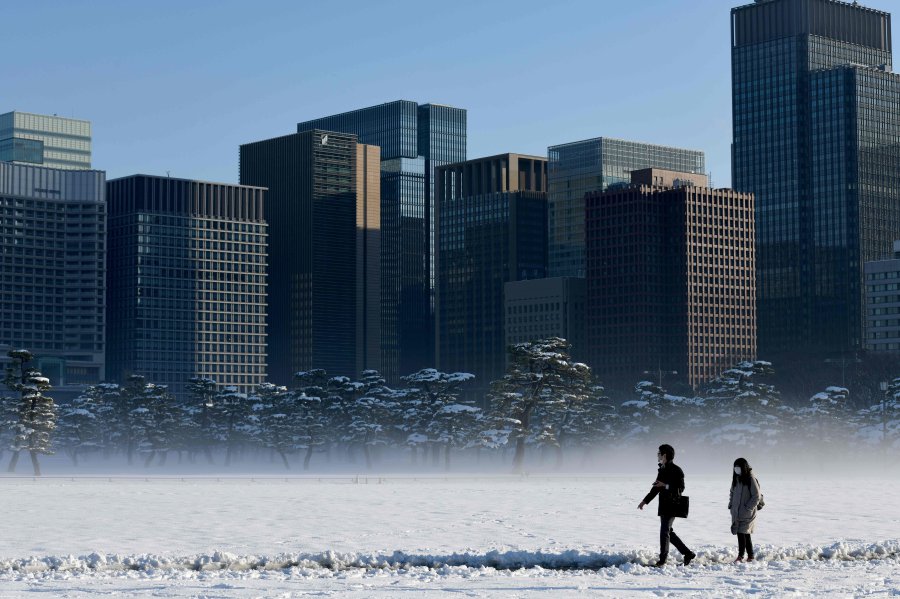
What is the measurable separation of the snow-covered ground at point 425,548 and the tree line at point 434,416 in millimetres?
60401

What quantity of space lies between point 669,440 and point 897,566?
122m

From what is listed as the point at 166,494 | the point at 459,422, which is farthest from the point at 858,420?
the point at 166,494

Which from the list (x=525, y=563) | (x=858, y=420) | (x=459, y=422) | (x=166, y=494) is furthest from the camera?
(x=858, y=420)

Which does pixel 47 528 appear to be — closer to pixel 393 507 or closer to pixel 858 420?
pixel 393 507

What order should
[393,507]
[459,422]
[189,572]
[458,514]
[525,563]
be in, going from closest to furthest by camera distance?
[189,572], [525,563], [458,514], [393,507], [459,422]

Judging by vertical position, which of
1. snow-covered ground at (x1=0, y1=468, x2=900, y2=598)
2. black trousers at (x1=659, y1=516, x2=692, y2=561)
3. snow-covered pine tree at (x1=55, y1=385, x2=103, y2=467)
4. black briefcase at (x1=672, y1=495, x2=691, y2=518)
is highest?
black briefcase at (x1=672, y1=495, x2=691, y2=518)

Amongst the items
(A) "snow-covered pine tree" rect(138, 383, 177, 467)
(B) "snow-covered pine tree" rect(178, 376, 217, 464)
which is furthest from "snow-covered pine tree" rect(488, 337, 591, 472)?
(B) "snow-covered pine tree" rect(178, 376, 217, 464)

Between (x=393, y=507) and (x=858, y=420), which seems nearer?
(x=393, y=507)

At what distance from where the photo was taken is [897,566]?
35812 mm

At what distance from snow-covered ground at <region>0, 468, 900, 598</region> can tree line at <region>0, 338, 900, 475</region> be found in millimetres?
60401

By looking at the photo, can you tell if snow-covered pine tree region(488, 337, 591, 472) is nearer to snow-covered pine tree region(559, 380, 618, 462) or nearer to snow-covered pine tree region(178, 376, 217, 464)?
snow-covered pine tree region(559, 380, 618, 462)

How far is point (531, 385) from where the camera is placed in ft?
398

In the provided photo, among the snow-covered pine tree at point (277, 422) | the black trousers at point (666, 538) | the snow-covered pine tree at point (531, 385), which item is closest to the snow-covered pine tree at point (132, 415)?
the snow-covered pine tree at point (277, 422)

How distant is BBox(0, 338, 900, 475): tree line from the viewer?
122188 millimetres
